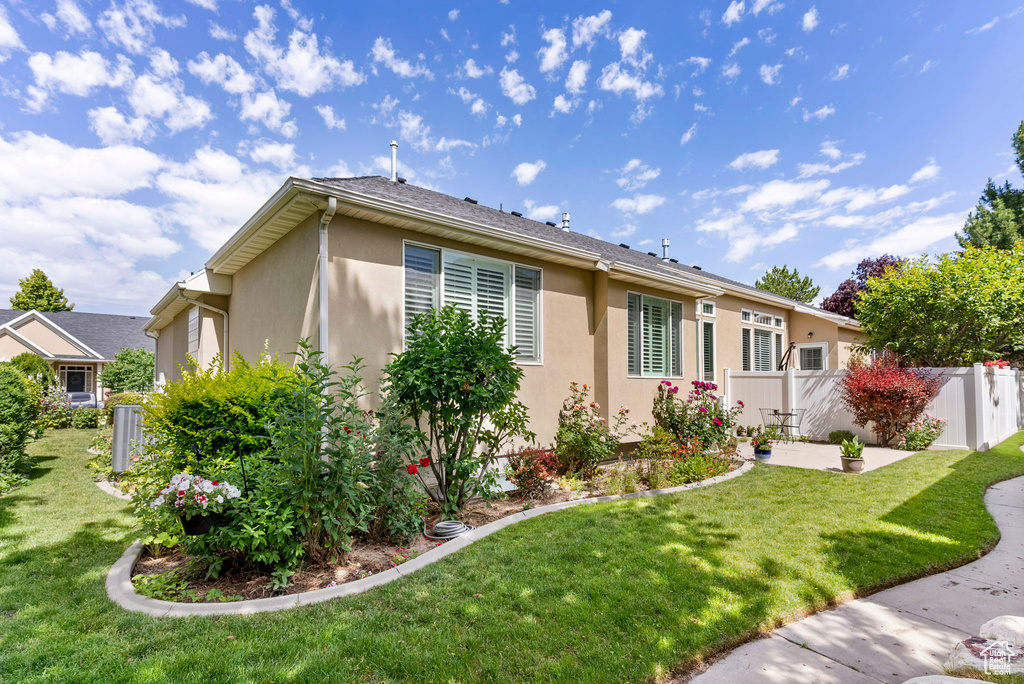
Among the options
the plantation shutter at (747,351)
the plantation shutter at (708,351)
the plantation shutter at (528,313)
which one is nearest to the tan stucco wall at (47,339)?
the plantation shutter at (528,313)

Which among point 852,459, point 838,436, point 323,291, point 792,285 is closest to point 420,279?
point 323,291

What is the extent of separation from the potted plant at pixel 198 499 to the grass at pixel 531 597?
24.5 inches

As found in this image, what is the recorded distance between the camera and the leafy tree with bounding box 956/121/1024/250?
711 inches

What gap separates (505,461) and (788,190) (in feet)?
43.2

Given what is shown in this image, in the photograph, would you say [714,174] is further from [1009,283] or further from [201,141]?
[201,141]

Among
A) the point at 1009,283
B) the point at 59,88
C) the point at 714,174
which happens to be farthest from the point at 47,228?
the point at 1009,283

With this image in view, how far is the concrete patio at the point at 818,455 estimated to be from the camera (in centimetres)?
833

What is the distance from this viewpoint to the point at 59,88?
8.14 meters

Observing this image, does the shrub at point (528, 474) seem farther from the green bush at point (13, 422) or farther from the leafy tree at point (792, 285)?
the leafy tree at point (792, 285)

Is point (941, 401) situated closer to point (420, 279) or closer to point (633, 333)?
point (633, 333)

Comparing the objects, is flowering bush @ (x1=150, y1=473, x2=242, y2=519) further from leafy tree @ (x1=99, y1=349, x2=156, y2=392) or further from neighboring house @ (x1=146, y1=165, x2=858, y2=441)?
leafy tree @ (x1=99, y1=349, x2=156, y2=392)

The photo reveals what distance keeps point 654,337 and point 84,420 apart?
18605mm

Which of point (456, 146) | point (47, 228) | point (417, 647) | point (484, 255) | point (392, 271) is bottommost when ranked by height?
point (417, 647)

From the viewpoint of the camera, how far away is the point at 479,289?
6.86 meters
